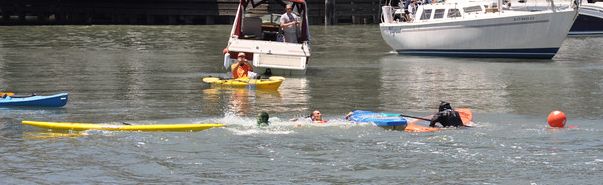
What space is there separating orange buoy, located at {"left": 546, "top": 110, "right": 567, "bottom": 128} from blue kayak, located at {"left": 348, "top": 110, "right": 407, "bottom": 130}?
8.45 feet

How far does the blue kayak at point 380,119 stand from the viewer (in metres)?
20.1

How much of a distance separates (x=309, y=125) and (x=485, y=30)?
1724 cm

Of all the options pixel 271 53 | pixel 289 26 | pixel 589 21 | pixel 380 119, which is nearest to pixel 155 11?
pixel 589 21

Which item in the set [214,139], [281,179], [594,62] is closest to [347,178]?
[281,179]

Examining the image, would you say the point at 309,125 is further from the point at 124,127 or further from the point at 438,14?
the point at 438,14

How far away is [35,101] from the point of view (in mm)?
22750

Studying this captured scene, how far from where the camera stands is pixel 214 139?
63.2ft

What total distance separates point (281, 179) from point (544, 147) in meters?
4.70

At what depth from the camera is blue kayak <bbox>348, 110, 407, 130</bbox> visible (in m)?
20.1

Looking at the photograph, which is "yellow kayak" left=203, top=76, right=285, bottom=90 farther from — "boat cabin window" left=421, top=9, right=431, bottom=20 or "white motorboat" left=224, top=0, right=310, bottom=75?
"boat cabin window" left=421, top=9, right=431, bottom=20

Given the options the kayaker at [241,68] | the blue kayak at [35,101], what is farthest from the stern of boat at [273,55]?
the blue kayak at [35,101]

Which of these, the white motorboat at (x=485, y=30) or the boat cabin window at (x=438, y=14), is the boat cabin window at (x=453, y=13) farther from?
the boat cabin window at (x=438, y=14)

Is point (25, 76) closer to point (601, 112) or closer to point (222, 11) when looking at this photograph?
point (601, 112)

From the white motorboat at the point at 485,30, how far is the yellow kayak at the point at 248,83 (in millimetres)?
10888
